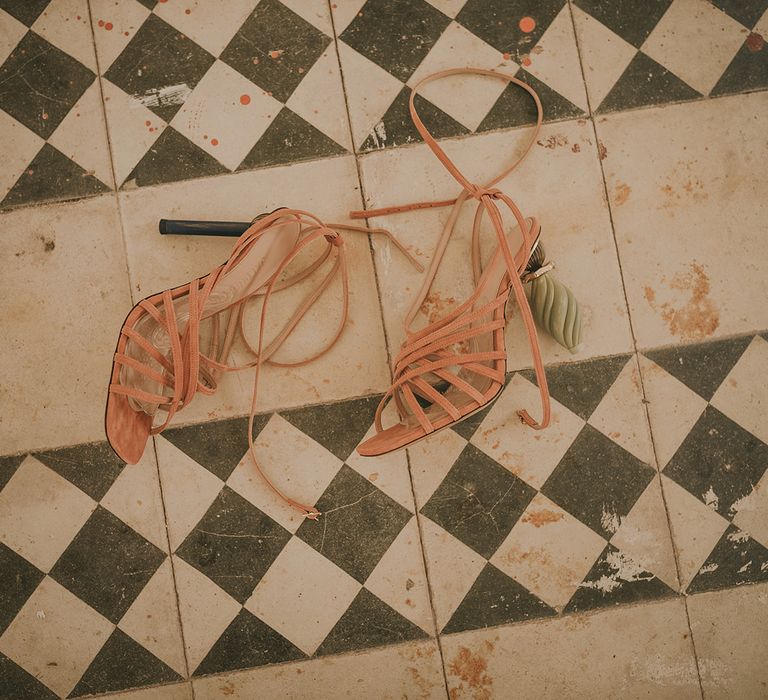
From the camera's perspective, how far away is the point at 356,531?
1123mm

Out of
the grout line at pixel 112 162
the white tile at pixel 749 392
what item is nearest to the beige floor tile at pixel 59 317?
the grout line at pixel 112 162

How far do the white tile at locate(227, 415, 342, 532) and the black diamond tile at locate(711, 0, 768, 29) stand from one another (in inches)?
43.9

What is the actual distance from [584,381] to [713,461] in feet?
0.92

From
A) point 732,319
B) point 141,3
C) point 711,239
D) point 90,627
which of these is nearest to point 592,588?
point 732,319

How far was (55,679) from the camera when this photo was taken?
1123 mm

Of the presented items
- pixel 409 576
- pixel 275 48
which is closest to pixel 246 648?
pixel 409 576

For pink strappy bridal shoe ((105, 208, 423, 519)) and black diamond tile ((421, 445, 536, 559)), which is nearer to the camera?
pink strappy bridal shoe ((105, 208, 423, 519))

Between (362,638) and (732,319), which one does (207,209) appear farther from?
(732,319)

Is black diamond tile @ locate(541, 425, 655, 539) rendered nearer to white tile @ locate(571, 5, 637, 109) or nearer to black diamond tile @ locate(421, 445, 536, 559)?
black diamond tile @ locate(421, 445, 536, 559)

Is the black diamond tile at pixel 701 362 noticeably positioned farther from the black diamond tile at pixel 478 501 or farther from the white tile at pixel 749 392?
the black diamond tile at pixel 478 501

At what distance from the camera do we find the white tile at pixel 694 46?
1153 millimetres

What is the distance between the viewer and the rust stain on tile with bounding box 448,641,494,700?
1.13 meters

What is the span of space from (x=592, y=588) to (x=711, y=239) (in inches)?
26.9

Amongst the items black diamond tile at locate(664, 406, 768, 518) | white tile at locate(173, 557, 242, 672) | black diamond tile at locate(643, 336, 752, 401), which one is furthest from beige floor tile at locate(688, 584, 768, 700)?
white tile at locate(173, 557, 242, 672)
